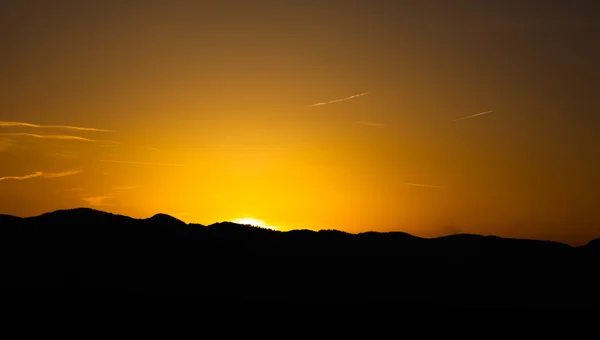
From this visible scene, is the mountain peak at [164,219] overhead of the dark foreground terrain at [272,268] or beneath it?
overhead

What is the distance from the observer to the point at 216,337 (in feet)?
384

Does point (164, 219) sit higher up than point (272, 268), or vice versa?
point (164, 219)

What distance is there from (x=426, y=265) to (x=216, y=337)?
66.4 meters

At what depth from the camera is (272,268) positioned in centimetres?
15875

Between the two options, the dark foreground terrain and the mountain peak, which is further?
the mountain peak

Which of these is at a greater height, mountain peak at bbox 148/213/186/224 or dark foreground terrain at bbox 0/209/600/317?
mountain peak at bbox 148/213/186/224

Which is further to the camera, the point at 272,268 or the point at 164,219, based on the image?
the point at 164,219

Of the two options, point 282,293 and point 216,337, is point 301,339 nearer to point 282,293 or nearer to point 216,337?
point 216,337

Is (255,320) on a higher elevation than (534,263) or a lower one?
lower

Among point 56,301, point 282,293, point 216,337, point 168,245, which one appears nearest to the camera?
point 216,337

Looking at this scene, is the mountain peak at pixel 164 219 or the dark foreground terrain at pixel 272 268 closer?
the dark foreground terrain at pixel 272 268

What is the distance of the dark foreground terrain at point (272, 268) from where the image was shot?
449ft

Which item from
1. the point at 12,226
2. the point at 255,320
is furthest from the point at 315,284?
the point at 12,226

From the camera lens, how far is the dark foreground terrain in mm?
137000
